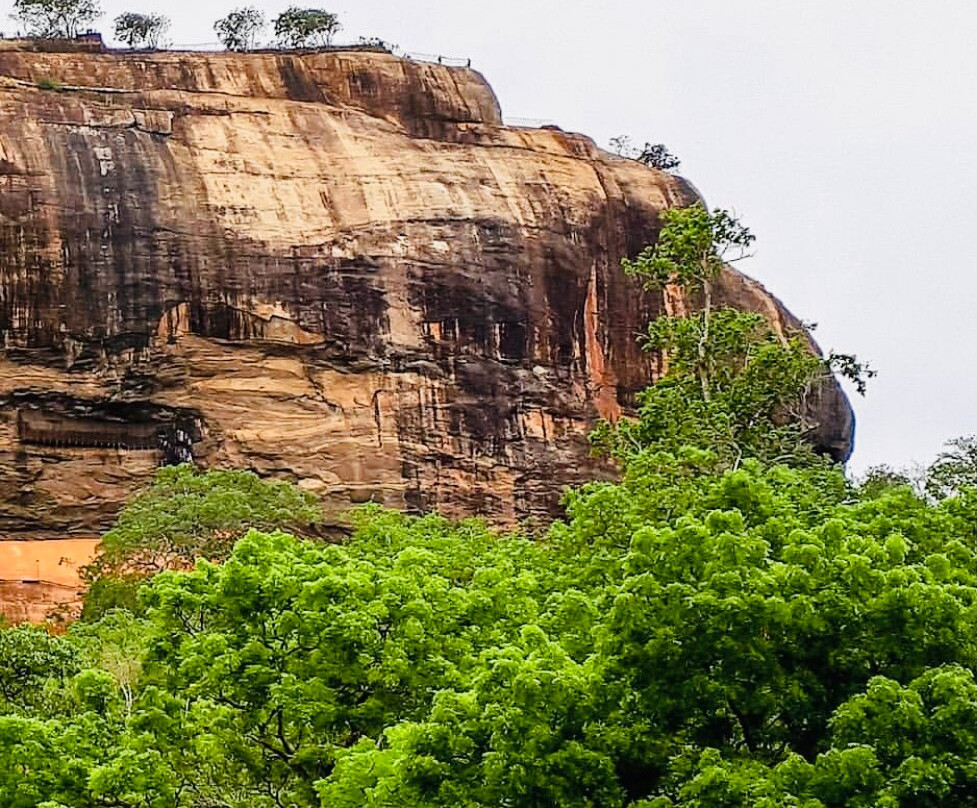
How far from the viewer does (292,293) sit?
1441 inches

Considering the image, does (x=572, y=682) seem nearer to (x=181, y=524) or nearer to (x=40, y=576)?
(x=181, y=524)

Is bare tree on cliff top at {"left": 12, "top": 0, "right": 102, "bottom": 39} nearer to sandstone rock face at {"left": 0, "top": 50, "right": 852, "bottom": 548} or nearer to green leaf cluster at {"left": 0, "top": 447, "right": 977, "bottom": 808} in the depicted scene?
sandstone rock face at {"left": 0, "top": 50, "right": 852, "bottom": 548}

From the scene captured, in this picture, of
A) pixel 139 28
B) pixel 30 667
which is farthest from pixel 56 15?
pixel 30 667

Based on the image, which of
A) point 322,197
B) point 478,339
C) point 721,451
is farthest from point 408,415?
point 721,451

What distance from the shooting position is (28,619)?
108ft

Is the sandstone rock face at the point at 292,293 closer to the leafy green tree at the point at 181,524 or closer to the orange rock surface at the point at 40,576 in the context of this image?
the orange rock surface at the point at 40,576

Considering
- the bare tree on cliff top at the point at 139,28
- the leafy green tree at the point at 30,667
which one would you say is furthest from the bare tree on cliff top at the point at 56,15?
the leafy green tree at the point at 30,667

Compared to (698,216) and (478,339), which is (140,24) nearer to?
(478,339)

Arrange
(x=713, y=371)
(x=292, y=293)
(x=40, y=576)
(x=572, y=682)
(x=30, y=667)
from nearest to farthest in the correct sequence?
(x=572, y=682) < (x=30, y=667) < (x=713, y=371) < (x=40, y=576) < (x=292, y=293)

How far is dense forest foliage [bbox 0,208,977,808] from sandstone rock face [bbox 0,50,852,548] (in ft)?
59.7

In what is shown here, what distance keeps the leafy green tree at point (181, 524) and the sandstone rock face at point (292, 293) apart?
3731mm

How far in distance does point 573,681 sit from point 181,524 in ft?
66.1

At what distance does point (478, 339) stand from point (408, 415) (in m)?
2.57

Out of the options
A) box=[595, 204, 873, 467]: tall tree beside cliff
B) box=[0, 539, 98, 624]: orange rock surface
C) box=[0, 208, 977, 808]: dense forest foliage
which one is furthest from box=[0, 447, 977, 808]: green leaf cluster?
box=[0, 539, 98, 624]: orange rock surface
